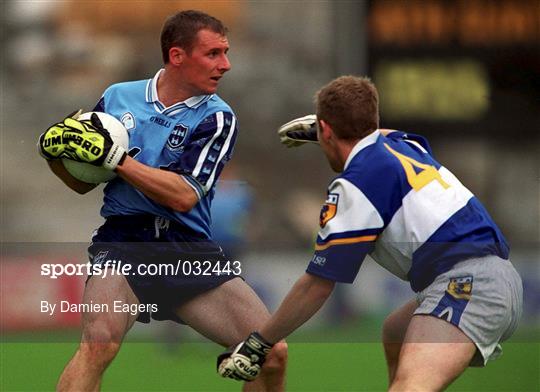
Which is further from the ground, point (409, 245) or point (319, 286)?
point (409, 245)

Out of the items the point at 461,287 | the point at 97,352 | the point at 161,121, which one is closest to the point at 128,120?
the point at 161,121

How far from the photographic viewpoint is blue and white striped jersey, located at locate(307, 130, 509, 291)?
396 centimetres

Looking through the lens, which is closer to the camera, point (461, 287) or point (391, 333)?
point (461, 287)

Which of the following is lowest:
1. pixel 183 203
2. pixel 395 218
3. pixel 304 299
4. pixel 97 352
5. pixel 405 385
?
pixel 97 352

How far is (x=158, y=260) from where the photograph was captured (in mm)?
4645

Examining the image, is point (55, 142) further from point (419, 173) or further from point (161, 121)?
point (419, 173)

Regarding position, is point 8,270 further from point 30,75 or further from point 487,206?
point 487,206

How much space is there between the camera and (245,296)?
4.75 m

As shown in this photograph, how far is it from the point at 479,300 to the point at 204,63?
1531 mm

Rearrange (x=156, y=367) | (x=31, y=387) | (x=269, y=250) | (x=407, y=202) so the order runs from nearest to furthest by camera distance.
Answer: (x=407, y=202) → (x=31, y=387) → (x=156, y=367) → (x=269, y=250)

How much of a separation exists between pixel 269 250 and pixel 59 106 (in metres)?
1.51

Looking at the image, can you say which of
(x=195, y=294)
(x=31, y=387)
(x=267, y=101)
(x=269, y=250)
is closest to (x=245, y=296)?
(x=195, y=294)

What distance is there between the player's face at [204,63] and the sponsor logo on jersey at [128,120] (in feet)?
0.85

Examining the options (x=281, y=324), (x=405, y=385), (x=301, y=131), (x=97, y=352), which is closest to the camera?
(x=405, y=385)
